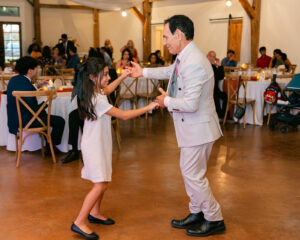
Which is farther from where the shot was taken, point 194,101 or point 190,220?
point 190,220

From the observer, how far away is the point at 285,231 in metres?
2.69

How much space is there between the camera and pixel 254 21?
1027 centimetres

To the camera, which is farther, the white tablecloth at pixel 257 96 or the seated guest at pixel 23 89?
the white tablecloth at pixel 257 96

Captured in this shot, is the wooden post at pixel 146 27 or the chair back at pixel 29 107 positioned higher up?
the wooden post at pixel 146 27

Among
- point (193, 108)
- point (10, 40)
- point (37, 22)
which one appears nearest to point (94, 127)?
point (193, 108)

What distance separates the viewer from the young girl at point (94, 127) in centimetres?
249

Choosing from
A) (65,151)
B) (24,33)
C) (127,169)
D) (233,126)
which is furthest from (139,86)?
(24,33)

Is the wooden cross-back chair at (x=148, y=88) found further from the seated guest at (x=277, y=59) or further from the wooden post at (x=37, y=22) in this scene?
the wooden post at (x=37, y=22)

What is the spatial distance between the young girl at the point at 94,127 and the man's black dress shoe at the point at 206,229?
2.13ft

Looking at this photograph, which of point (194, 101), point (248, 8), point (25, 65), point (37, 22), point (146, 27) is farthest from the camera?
point (37, 22)

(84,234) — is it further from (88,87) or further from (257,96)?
(257,96)

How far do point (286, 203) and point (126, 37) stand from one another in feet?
44.1

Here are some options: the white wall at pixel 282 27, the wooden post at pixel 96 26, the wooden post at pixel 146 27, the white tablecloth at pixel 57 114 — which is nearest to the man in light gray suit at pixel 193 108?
the white tablecloth at pixel 57 114

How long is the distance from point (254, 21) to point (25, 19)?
838cm
